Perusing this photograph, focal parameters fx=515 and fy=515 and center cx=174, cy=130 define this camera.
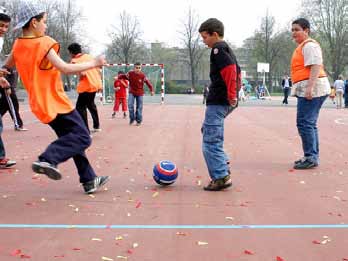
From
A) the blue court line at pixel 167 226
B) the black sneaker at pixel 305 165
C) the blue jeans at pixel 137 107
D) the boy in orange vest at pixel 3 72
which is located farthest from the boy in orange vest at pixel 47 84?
the blue jeans at pixel 137 107

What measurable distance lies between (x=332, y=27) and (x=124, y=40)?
27.2 m

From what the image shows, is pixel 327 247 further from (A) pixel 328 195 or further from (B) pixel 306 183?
(B) pixel 306 183

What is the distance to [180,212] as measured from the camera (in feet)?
15.6

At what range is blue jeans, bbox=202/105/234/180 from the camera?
558 cm

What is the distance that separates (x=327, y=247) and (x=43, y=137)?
7.98 m

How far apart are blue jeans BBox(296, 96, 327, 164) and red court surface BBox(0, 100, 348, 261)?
30cm

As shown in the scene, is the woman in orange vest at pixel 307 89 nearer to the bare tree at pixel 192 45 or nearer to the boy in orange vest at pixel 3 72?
the boy in orange vest at pixel 3 72

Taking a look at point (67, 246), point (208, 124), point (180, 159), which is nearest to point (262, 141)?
point (180, 159)

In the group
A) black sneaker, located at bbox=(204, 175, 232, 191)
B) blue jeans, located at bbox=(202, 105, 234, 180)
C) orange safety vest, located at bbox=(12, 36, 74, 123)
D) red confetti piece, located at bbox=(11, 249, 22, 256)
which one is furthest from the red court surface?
orange safety vest, located at bbox=(12, 36, 74, 123)

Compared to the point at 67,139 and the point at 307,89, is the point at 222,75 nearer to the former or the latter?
the point at 67,139

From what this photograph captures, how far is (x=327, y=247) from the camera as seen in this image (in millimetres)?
3775

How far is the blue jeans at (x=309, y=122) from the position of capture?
6.98 metres

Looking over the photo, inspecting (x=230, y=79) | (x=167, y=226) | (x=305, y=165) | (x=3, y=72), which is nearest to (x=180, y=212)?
(x=167, y=226)

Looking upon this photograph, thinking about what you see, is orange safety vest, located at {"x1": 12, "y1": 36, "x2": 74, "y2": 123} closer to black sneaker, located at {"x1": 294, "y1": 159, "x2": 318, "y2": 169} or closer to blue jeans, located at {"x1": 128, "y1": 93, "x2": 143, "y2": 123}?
black sneaker, located at {"x1": 294, "y1": 159, "x2": 318, "y2": 169}
